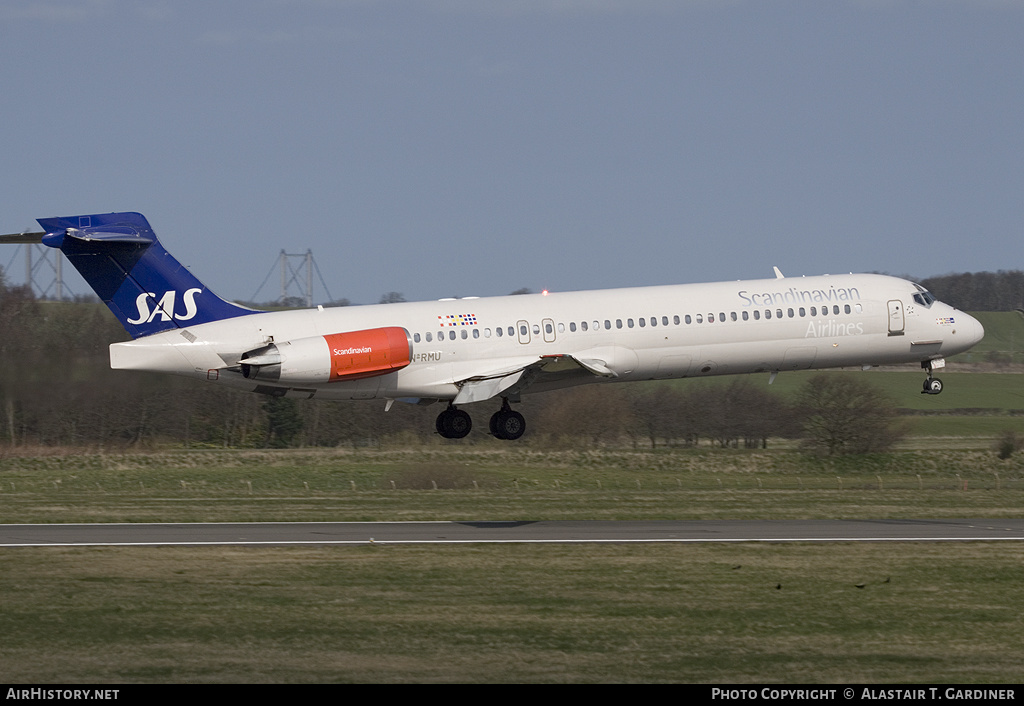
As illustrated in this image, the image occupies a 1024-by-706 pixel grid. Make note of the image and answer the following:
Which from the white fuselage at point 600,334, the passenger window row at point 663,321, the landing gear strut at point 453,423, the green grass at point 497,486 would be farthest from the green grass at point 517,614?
the landing gear strut at point 453,423

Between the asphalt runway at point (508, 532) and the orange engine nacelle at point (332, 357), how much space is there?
453 cm

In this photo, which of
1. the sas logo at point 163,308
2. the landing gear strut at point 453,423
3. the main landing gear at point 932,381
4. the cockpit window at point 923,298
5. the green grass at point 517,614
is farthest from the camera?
the main landing gear at point 932,381

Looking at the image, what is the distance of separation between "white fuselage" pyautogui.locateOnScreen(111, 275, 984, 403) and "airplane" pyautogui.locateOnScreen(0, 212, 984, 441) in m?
0.04

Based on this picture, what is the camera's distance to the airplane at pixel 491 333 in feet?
103

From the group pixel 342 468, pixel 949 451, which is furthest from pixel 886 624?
pixel 949 451

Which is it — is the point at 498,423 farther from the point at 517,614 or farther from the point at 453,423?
the point at 517,614

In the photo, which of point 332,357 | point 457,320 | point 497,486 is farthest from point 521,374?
point 497,486

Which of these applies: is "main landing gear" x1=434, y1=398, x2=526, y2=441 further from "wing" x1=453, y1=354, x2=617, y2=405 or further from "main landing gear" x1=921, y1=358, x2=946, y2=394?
"main landing gear" x1=921, y1=358, x2=946, y2=394

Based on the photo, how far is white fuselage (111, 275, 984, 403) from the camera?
3206cm

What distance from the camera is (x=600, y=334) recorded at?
33.9 m

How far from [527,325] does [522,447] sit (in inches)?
864

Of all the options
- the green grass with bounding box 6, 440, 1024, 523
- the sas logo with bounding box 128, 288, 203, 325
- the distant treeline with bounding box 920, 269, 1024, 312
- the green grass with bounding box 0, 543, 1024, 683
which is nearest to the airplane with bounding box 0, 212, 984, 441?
the sas logo with bounding box 128, 288, 203, 325

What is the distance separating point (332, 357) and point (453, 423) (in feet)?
16.4

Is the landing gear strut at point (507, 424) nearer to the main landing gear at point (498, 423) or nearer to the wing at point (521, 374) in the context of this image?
the main landing gear at point (498, 423)
